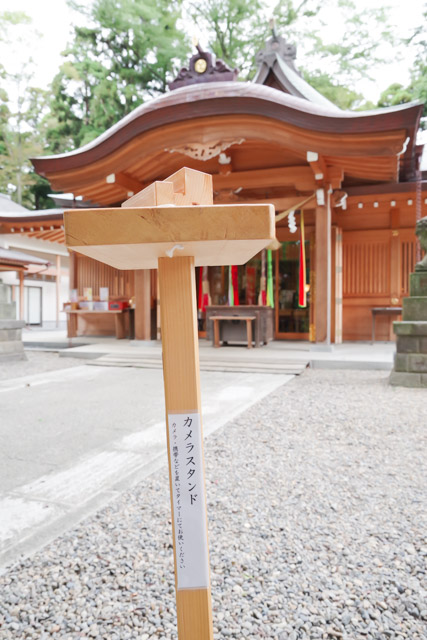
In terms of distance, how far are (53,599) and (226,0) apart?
21.4m

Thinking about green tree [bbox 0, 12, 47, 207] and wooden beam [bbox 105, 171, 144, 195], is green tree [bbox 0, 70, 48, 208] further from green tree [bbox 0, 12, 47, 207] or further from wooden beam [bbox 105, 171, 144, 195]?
wooden beam [bbox 105, 171, 144, 195]

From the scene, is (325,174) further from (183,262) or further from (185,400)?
(185,400)

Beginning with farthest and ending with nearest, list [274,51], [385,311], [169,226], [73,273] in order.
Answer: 1. [73,273]
2. [274,51]
3. [385,311]
4. [169,226]

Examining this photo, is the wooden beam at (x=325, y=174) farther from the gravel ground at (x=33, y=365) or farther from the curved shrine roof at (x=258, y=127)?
the gravel ground at (x=33, y=365)

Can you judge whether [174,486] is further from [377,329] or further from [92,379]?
[377,329]

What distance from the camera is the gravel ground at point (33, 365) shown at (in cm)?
652

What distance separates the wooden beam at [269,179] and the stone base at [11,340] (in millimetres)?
4506

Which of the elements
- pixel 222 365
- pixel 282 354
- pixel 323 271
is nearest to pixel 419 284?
pixel 323 271

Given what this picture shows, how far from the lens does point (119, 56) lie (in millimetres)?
17578

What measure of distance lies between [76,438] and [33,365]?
183 inches

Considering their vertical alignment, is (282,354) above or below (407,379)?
above

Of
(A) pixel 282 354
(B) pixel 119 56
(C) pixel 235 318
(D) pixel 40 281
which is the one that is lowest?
(A) pixel 282 354

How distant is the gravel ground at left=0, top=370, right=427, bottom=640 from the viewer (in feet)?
4.42

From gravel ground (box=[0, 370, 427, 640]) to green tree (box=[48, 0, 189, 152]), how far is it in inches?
680
